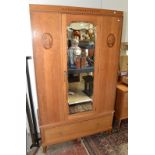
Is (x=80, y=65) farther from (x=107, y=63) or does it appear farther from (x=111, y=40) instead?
(x=111, y=40)

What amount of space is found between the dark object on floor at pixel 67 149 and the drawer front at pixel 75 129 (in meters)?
0.16

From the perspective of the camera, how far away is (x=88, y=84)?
2051 mm

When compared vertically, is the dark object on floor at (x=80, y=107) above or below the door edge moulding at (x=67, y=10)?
below

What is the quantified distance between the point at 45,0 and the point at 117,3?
1.05 metres

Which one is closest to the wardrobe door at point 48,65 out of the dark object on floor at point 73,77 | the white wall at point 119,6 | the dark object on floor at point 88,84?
the dark object on floor at point 73,77

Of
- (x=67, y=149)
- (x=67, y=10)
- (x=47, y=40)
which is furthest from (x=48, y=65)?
(x=67, y=149)

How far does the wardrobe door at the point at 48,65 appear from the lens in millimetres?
1530

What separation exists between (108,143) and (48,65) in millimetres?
1429

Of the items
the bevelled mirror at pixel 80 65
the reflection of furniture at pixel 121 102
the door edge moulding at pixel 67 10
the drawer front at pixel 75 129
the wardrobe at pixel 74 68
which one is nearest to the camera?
the door edge moulding at pixel 67 10

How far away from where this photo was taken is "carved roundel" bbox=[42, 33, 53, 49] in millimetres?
Answer: 1561

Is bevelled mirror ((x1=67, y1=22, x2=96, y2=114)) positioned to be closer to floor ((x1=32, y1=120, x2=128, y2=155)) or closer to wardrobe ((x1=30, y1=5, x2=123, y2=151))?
wardrobe ((x1=30, y1=5, x2=123, y2=151))

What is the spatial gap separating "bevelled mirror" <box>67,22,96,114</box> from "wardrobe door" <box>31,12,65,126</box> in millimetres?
167

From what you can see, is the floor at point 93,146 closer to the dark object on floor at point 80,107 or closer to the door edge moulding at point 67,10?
the dark object on floor at point 80,107
